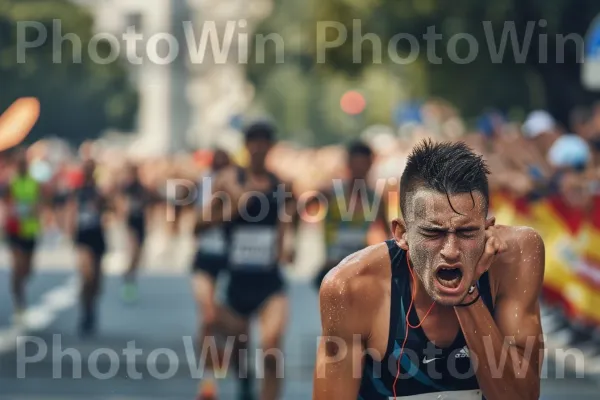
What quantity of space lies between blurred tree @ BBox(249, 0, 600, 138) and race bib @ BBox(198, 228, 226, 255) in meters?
14.1

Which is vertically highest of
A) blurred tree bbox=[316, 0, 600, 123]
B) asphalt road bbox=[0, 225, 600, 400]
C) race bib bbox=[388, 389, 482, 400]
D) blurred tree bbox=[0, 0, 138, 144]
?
blurred tree bbox=[0, 0, 138, 144]

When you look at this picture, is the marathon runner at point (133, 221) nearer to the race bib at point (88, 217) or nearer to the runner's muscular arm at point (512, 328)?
the race bib at point (88, 217)

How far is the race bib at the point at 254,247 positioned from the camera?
10.3 m

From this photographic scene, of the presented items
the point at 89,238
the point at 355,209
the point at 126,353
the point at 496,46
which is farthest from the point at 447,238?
the point at 496,46

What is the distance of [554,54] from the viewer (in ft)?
82.3

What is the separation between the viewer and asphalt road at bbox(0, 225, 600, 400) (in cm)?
1155

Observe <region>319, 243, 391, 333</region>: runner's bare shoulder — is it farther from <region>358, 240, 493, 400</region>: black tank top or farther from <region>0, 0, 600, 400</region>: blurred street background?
<region>0, 0, 600, 400</region>: blurred street background

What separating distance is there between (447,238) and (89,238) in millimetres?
12320

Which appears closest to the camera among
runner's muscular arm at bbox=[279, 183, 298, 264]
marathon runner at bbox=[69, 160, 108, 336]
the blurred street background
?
runner's muscular arm at bbox=[279, 183, 298, 264]

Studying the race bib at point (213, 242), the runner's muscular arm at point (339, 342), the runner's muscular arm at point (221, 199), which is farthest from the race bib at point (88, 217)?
the runner's muscular arm at point (339, 342)

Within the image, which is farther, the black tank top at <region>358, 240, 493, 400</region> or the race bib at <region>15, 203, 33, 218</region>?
the race bib at <region>15, 203, 33, 218</region>

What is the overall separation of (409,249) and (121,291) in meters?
17.9

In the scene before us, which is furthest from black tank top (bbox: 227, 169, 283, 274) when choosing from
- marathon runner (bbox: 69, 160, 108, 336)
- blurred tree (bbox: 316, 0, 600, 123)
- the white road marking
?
blurred tree (bbox: 316, 0, 600, 123)

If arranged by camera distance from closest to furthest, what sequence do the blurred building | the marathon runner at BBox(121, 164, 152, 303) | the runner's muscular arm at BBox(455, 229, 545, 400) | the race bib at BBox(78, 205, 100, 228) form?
1. the runner's muscular arm at BBox(455, 229, 545, 400)
2. the race bib at BBox(78, 205, 100, 228)
3. the marathon runner at BBox(121, 164, 152, 303)
4. the blurred building
